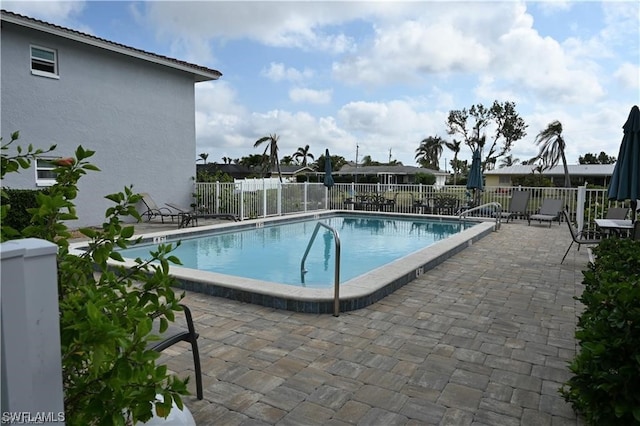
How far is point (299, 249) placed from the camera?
9.94m

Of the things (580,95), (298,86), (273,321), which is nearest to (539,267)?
(273,321)

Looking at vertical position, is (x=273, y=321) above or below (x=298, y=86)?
below

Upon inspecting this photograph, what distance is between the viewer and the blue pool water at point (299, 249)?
7.87m

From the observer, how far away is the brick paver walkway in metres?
2.71

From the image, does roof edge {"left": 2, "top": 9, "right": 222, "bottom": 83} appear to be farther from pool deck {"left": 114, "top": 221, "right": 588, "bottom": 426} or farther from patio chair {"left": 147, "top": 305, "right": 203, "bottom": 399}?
patio chair {"left": 147, "top": 305, "right": 203, "bottom": 399}

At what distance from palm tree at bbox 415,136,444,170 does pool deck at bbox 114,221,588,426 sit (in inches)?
2329

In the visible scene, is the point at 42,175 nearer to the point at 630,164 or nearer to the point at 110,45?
the point at 110,45

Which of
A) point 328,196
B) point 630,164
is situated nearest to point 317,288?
point 630,164

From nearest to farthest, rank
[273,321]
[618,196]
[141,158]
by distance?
1. [273,321]
2. [618,196]
3. [141,158]

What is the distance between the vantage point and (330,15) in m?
10.8

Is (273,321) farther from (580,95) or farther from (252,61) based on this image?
(580,95)

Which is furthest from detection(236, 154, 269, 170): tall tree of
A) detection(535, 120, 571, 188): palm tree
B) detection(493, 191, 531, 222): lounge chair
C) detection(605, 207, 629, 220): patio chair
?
detection(605, 207, 629, 220): patio chair

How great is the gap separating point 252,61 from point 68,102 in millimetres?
5716

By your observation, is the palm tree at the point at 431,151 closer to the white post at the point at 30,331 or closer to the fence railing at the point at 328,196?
the fence railing at the point at 328,196
